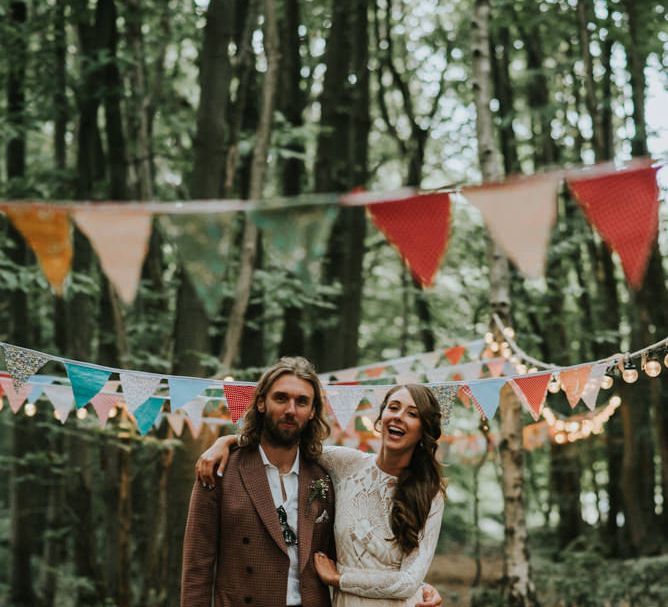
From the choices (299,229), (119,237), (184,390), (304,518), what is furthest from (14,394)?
(304,518)

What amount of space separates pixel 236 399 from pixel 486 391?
156 centimetres

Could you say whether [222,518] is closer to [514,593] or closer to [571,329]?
[514,593]

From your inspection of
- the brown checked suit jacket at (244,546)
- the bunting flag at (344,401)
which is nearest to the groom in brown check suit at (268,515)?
the brown checked suit jacket at (244,546)

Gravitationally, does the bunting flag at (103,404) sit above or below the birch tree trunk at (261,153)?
below

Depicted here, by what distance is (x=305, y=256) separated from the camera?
4.78 m

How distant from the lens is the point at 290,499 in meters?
3.54

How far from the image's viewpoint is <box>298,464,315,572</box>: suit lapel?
341 centimetres

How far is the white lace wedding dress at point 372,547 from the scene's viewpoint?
3449 millimetres

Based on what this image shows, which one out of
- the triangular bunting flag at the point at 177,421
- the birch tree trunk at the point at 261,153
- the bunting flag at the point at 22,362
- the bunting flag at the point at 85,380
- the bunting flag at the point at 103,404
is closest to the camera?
the bunting flag at the point at 22,362

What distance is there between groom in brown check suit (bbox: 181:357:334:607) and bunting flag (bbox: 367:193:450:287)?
1.41 m

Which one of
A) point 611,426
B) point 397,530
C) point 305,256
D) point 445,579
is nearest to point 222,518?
point 397,530

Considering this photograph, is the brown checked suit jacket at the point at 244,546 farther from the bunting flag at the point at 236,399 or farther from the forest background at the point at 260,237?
the forest background at the point at 260,237

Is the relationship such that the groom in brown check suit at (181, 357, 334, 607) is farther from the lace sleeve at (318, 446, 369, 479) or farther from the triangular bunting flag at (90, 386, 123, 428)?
the triangular bunting flag at (90, 386, 123, 428)

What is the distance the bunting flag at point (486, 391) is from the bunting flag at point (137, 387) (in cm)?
200
